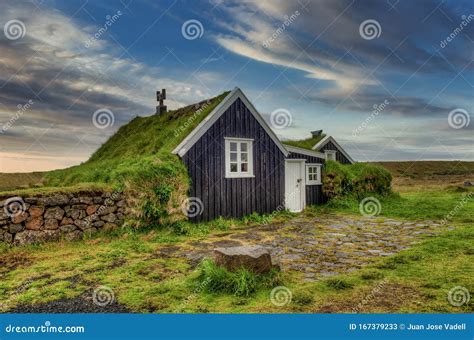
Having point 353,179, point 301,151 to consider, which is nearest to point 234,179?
point 301,151

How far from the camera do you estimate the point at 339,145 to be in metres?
26.9

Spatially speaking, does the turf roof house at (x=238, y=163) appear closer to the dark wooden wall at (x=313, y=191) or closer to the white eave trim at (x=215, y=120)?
the white eave trim at (x=215, y=120)

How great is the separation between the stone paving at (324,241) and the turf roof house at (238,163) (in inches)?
64.6

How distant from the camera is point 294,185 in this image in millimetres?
17125

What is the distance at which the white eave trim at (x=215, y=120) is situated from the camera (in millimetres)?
12094

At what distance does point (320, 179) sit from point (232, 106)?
794 centimetres

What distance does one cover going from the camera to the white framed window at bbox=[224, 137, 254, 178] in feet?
44.1

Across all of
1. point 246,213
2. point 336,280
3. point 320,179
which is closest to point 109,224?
point 246,213

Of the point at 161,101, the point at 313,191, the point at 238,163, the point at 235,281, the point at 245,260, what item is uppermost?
the point at 161,101

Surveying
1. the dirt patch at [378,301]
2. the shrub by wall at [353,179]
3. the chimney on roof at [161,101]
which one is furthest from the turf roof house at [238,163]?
Result: the dirt patch at [378,301]

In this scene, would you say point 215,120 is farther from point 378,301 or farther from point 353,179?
point 353,179

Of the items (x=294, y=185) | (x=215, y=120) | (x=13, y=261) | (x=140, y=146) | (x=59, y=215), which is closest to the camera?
(x=13, y=261)

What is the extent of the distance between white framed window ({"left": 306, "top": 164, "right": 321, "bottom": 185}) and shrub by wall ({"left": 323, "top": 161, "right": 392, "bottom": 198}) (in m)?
0.36

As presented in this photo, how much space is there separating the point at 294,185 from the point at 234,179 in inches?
184
